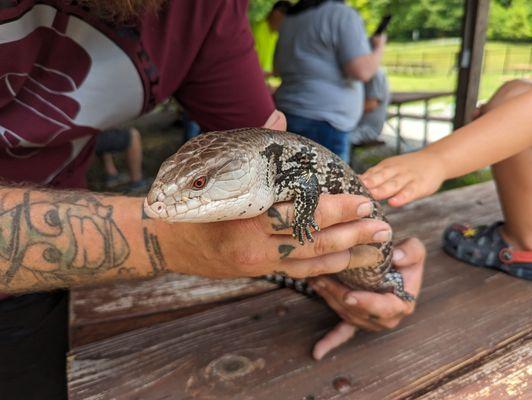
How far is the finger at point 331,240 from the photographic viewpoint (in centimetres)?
140

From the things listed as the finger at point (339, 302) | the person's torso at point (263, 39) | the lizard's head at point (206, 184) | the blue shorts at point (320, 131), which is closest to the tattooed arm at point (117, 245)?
the lizard's head at point (206, 184)

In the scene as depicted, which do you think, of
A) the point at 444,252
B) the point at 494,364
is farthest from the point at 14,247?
the point at 444,252

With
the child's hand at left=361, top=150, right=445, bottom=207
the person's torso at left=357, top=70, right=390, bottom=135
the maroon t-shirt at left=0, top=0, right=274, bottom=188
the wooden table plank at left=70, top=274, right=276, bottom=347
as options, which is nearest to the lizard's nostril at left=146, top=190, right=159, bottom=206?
the wooden table plank at left=70, top=274, right=276, bottom=347

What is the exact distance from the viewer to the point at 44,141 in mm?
1897

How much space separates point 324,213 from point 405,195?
69cm

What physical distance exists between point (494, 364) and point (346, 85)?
3796mm

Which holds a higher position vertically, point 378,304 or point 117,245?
point 117,245

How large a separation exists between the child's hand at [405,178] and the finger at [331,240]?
49cm

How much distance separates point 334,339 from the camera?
5.22 ft

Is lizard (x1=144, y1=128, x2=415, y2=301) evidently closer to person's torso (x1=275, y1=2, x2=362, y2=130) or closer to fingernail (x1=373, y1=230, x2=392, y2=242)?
fingernail (x1=373, y1=230, x2=392, y2=242)

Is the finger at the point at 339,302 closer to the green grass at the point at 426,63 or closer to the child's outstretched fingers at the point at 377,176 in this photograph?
the child's outstretched fingers at the point at 377,176

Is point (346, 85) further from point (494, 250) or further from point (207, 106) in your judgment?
point (494, 250)

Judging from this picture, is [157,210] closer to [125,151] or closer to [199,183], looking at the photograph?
[199,183]

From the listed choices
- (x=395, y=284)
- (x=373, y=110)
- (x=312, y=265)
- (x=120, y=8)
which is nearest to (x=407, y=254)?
(x=395, y=284)
